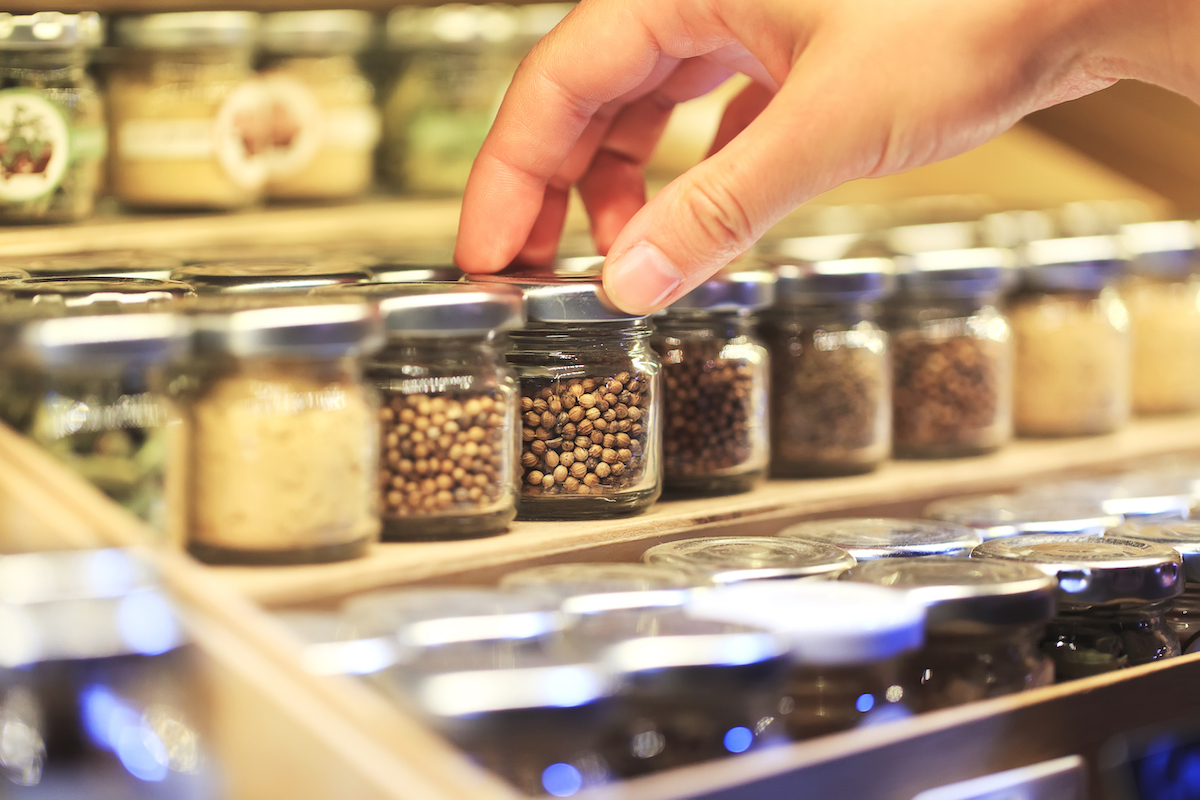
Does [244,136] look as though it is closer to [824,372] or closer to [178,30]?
[178,30]

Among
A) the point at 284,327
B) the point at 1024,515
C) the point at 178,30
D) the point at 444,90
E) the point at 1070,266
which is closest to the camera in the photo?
the point at 284,327

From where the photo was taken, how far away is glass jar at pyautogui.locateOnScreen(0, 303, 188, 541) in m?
0.68

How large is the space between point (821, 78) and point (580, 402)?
264 millimetres

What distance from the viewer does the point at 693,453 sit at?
0.97m

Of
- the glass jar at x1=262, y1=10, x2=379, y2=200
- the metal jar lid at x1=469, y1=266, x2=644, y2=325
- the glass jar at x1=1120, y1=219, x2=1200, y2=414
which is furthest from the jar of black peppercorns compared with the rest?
the glass jar at x1=1120, y1=219, x2=1200, y2=414

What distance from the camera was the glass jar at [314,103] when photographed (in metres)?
1.25

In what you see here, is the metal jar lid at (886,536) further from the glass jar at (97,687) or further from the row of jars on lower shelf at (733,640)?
the glass jar at (97,687)

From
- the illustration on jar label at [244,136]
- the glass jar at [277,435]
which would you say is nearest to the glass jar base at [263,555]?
the glass jar at [277,435]

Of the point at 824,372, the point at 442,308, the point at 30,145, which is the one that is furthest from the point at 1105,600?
the point at 30,145

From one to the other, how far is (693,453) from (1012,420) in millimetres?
442

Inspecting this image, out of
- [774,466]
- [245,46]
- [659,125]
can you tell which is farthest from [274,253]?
[774,466]

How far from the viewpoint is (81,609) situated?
61 centimetres

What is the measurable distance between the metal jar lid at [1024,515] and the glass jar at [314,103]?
0.66 meters

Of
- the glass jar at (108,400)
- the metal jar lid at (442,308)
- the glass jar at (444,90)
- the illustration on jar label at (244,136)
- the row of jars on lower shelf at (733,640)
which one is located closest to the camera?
the row of jars on lower shelf at (733,640)
